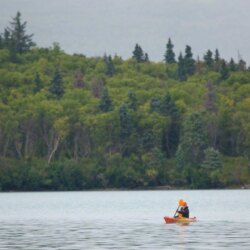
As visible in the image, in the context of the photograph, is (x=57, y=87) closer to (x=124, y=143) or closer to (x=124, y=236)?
(x=124, y=143)

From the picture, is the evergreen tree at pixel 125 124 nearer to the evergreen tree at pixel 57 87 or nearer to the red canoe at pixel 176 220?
the evergreen tree at pixel 57 87

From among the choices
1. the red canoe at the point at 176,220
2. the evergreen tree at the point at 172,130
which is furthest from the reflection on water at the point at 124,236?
the evergreen tree at the point at 172,130

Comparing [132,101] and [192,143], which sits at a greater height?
[132,101]

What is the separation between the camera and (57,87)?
184 m

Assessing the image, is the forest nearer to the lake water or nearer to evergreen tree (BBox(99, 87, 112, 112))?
evergreen tree (BBox(99, 87, 112, 112))

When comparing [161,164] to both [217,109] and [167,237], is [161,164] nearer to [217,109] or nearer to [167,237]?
[217,109]

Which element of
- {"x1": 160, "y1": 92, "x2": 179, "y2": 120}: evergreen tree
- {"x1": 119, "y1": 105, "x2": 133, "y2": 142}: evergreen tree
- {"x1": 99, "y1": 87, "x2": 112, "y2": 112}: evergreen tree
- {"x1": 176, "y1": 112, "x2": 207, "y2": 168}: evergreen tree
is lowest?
{"x1": 176, "y1": 112, "x2": 207, "y2": 168}: evergreen tree

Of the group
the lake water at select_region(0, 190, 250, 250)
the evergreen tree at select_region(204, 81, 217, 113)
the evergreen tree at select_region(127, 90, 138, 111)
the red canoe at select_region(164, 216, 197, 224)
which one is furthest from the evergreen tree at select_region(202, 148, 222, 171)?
the red canoe at select_region(164, 216, 197, 224)

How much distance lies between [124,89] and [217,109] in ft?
80.2

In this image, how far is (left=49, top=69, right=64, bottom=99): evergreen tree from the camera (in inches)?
7202

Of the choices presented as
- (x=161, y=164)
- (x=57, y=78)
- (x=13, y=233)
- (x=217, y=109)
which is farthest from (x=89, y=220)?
(x=57, y=78)

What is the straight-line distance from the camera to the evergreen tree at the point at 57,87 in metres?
183

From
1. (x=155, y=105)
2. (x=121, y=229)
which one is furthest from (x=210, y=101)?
(x=121, y=229)

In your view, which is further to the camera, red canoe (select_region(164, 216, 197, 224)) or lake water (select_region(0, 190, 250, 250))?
red canoe (select_region(164, 216, 197, 224))
